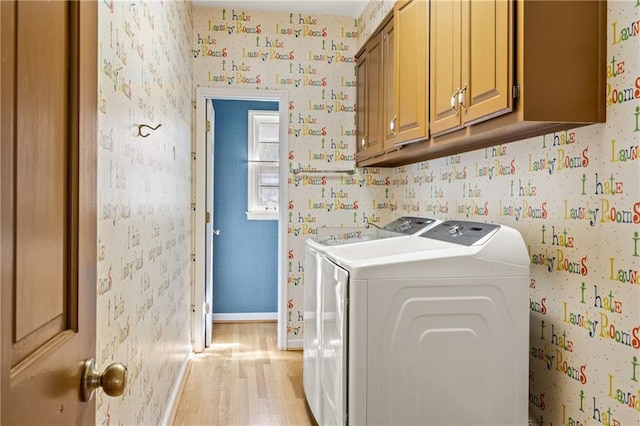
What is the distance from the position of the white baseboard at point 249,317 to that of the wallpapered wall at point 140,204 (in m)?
1.64

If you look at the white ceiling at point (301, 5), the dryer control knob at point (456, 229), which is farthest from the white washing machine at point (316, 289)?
the white ceiling at point (301, 5)

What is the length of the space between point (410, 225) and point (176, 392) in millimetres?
1662

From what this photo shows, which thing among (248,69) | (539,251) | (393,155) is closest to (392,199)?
(393,155)

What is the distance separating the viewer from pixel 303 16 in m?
3.95

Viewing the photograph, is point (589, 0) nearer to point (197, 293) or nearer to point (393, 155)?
point (393, 155)

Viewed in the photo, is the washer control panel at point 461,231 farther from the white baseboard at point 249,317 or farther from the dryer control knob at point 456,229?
the white baseboard at point 249,317

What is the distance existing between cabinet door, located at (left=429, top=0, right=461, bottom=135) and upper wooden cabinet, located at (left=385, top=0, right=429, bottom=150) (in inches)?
2.8

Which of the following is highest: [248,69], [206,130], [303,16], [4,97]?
[303,16]

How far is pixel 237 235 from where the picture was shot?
16.0 feet

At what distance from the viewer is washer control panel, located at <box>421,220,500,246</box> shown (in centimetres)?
189

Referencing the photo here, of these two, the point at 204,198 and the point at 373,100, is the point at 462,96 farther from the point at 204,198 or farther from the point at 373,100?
the point at 204,198

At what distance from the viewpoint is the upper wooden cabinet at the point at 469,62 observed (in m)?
1.58

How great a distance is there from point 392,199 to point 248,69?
1516 millimetres

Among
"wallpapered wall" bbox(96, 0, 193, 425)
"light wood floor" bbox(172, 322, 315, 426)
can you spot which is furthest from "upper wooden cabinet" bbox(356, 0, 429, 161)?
"light wood floor" bbox(172, 322, 315, 426)
